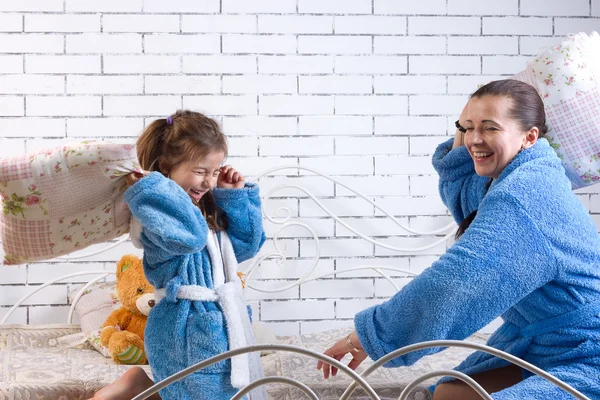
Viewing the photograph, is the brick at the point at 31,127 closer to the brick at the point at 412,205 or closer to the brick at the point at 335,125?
the brick at the point at 335,125

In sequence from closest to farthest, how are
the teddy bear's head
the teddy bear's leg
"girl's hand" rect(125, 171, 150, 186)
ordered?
"girl's hand" rect(125, 171, 150, 186), the teddy bear's leg, the teddy bear's head

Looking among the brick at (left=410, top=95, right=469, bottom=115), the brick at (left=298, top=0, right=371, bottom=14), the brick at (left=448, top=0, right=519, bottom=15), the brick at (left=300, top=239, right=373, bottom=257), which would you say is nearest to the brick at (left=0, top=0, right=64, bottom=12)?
the brick at (left=298, top=0, right=371, bottom=14)

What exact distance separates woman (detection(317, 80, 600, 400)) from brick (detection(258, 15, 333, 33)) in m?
1.40

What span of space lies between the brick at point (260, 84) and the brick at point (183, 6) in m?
0.27

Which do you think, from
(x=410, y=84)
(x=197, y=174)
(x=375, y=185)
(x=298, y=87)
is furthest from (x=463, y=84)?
(x=197, y=174)

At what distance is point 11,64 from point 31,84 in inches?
4.1

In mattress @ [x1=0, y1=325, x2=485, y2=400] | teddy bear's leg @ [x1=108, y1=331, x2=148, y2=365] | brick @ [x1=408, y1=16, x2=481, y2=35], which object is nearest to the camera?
mattress @ [x1=0, y1=325, x2=485, y2=400]

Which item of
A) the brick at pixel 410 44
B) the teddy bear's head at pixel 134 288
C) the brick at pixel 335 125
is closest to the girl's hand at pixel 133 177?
the teddy bear's head at pixel 134 288

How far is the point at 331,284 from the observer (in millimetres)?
3189

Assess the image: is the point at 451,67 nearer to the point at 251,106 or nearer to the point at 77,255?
the point at 251,106

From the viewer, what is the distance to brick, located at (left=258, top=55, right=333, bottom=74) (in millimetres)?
3113

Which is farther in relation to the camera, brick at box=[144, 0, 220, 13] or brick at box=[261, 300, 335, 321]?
brick at box=[261, 300, 335, 321]

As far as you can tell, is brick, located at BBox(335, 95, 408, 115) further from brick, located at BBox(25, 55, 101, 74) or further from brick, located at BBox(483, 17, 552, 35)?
brick, located at BBox(25, 55, 101, 74)

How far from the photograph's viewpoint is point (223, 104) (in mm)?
3090
